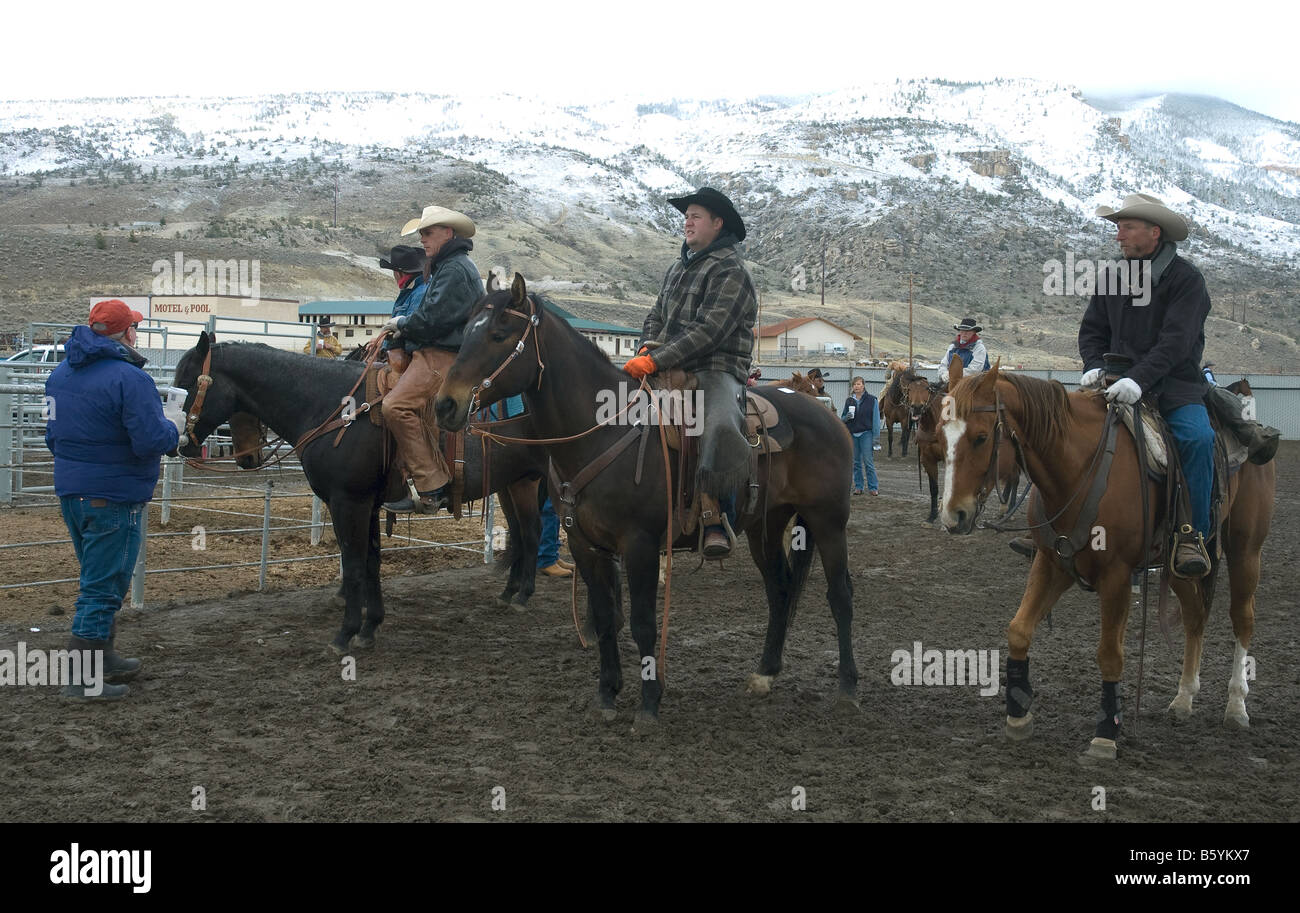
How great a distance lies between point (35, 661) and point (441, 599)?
140 inches

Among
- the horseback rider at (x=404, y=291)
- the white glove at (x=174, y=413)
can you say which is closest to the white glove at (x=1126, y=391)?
the horseback rider at (x=404, y=291)

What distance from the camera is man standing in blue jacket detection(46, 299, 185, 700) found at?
605cm

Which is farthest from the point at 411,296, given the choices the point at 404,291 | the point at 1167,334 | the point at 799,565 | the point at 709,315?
the point at 1167,334

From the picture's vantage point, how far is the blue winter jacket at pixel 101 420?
6043 millimetres

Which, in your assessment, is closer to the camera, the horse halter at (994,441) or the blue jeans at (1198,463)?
the horse halter at (994,441)

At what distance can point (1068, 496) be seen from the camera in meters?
5.45

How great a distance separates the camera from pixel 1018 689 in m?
5.62

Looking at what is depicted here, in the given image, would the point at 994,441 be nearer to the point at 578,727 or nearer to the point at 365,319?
the point at 578,727

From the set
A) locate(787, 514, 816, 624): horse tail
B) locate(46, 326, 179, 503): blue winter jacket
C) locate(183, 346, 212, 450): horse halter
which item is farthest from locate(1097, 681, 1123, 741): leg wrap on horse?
locate(183, 346, 212, 450): horse halter

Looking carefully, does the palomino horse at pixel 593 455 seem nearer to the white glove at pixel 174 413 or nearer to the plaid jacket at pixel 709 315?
the plaid jacket at pixel 709 315

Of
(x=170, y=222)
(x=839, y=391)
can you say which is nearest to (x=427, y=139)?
(x=170, y=222)

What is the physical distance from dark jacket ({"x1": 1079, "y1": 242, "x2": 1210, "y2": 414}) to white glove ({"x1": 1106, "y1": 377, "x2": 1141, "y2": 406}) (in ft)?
0.58

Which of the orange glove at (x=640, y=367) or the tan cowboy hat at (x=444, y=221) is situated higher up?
the tan cowboy hat at (x=444, y=221)

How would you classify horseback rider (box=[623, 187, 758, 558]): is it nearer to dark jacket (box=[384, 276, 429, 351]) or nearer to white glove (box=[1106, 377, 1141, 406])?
white glove (box=[1106, 377, 1141, 406])
